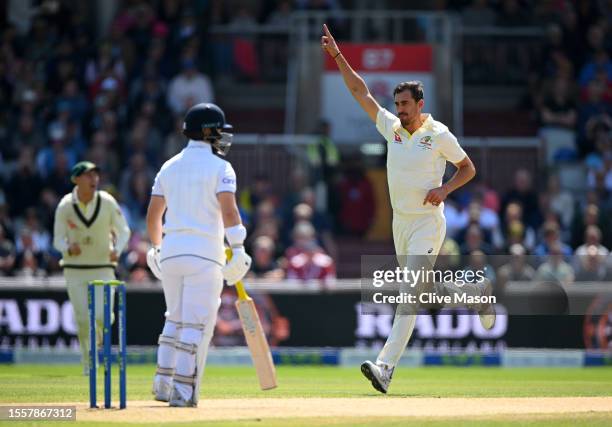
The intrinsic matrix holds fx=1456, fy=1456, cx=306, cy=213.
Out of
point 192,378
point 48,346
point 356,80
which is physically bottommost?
point 48,346

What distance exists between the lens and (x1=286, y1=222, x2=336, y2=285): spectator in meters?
19.5

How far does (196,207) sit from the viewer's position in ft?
33.5

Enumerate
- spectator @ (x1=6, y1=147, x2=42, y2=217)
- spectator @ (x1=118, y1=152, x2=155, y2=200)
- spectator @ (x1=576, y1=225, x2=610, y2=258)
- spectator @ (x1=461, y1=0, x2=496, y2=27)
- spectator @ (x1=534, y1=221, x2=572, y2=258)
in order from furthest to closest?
spectator @ (x1=461, y1=0, x2=496, y2=27)
spectator @ (x1=6, y1=147, x2=42, y2=217)
spectator @ (x1=118, y1=152, x2=155, y2=200)
spectator @ (x1=534, y1=221, x2=572, y2=258)
spectator @ (x1=576, y1=225, x2=610, y2=258)

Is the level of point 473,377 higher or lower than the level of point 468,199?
lower

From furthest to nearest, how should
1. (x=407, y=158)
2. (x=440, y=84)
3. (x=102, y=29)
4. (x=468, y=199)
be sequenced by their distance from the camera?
(x=102, y=29) < (x=440, y=84) < (x=468, y=199) < (x=407, y=158)

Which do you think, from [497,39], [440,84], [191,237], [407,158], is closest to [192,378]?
[191,237]

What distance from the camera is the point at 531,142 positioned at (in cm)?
2225

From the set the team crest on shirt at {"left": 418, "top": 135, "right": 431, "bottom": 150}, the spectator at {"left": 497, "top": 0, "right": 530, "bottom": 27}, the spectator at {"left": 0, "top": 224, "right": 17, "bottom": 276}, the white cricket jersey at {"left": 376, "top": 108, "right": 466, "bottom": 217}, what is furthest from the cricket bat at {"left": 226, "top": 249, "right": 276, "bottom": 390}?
the spectator at {"left": 497, "top": 0, "right": 530, "bottom": 27}

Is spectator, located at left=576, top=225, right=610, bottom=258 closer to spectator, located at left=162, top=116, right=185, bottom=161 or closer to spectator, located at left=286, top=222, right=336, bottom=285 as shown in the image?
spectator, located at left=286, top=222, right=336, bottom=285

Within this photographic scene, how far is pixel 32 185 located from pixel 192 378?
12.7 meters

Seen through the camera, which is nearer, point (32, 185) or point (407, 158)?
point (407, 158)

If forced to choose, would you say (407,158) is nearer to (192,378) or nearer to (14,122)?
(192,378)

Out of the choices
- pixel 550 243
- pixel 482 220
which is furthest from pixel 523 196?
pixel 550 243

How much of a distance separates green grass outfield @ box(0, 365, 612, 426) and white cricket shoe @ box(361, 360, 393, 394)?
179 millimetres
